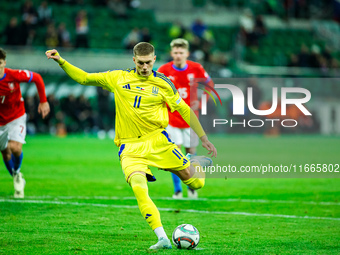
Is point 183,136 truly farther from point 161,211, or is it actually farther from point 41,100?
point 41,100

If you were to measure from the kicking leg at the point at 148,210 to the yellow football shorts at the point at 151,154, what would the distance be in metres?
0.24

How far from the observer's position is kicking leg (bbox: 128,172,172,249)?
6.46 meters

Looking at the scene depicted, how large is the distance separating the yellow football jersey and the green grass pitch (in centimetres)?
138

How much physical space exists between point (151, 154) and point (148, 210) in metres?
0.91

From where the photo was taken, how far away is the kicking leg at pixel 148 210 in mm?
6457

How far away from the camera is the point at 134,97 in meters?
7.32

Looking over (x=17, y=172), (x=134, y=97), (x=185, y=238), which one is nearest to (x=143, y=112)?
(x=134, y=97)

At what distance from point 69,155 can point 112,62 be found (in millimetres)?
9067

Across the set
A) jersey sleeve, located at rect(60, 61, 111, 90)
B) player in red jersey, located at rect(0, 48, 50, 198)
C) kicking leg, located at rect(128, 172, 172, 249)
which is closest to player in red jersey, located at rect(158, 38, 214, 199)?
player in red jersey, located at rect(0, 48, 50, 198)

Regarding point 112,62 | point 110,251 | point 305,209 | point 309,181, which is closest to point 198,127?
point 110,251

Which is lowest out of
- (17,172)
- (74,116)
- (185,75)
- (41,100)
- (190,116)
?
(17,172)

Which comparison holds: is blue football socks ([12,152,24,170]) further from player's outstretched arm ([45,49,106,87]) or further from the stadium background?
player's outstretched arm ([45,49,106,87])

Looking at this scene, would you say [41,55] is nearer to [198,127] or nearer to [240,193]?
[240,193]

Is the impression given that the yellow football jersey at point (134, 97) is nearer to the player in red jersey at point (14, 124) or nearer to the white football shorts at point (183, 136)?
the player in red jersey at point (14, 124)
